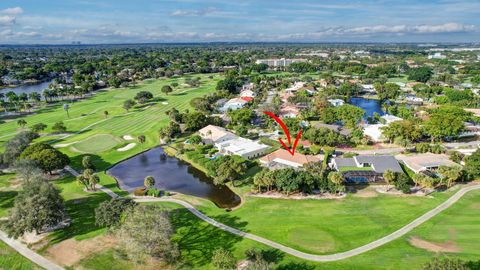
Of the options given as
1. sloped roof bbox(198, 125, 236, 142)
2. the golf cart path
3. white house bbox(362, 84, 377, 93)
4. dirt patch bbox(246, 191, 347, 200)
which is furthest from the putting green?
white house bbox(362, 84, 377, 93)

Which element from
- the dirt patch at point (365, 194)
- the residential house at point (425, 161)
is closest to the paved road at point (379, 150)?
the residential house at point (425, 161)

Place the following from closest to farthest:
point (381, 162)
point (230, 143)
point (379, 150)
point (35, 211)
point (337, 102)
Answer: point (35, 211) < point (381, 162) < point (379, 150) < point (230, 143) < point (337, 102)

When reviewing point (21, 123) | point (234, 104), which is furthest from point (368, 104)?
point (21, 123)

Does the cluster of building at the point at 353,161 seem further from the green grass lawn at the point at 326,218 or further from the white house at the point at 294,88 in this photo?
the white house at the point at 294,88

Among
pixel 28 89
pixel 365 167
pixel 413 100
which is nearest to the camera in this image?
pixel 365 167

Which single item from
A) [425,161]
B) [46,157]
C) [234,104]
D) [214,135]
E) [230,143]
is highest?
[234,104]

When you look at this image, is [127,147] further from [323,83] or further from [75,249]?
[323,83]
